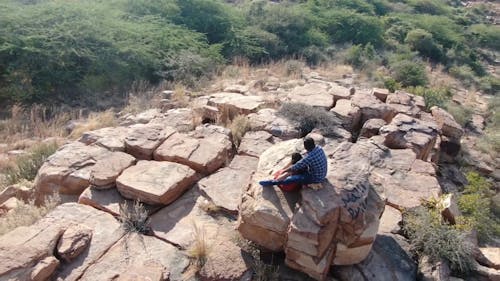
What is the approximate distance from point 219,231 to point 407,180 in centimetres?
303

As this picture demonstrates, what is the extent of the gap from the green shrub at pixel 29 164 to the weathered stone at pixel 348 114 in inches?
206

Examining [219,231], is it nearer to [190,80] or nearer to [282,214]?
[282,214]

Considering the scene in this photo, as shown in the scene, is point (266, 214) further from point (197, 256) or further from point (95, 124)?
point (95, 124)

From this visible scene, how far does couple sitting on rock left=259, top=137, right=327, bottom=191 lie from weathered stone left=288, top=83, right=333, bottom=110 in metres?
3.85

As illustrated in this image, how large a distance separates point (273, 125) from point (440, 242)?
3365 millimetres

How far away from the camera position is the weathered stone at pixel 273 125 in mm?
6598

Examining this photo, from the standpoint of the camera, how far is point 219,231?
445cm

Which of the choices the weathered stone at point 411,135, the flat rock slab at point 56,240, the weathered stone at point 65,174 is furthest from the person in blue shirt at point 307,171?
the weathered stone at point 411,135

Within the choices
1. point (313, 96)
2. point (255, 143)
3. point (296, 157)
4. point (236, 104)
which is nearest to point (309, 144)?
point (296, 157)

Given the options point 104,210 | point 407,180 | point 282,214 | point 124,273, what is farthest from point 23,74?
point 407,180

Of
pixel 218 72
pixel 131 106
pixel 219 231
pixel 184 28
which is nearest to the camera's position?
pixel 219 231

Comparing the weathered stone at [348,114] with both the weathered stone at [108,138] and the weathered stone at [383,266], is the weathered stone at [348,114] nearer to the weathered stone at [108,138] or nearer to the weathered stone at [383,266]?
the weathered stone at [383,266]

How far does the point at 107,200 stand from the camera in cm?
481

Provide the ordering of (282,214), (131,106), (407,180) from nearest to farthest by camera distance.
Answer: (282,214)
(407,180)
(131,106)
